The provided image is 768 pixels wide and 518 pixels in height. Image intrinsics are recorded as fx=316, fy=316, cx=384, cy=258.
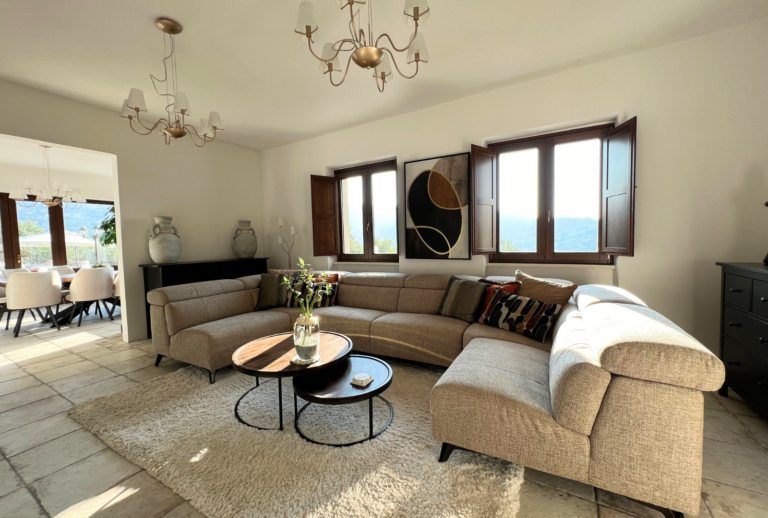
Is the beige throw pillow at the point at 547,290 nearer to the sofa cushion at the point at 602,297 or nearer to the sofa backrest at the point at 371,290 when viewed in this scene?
the sofa cushion at the point at 602,297

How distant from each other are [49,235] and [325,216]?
5.88 m

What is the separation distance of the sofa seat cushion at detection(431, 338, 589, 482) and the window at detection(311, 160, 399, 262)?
2683mm

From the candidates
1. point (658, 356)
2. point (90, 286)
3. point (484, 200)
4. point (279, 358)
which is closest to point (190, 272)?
point (90, 286)

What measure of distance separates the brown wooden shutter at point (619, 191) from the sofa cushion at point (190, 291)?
382 cm

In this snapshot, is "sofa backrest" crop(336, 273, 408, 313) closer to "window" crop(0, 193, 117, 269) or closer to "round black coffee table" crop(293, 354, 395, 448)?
"round black coffee table" crop(293, 354, 395, 448)

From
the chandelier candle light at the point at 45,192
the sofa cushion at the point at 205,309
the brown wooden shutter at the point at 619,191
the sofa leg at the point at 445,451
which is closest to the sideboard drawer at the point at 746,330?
the brown wooden shutter at the point at 619,191

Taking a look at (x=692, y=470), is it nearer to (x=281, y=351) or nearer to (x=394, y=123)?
(x=281, y=351)

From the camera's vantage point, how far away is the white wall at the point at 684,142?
239cm

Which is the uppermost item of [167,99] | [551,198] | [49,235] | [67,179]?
[167,99]

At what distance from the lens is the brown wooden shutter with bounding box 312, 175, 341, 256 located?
436 cm

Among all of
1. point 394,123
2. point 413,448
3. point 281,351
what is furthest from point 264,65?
point 413,448

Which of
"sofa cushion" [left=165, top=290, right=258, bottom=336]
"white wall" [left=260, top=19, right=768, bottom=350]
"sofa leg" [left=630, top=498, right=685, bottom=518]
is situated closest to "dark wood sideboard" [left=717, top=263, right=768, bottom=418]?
"white wall" [left=260, top=19, right=768, bottom=350]

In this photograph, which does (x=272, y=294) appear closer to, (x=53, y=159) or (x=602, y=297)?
(x=602, y=297)

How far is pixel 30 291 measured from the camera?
13.7ft
